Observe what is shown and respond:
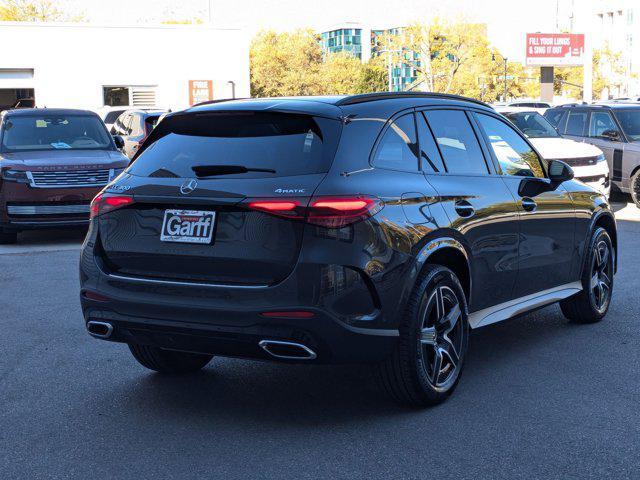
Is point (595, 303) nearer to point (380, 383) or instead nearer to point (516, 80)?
point (380, 383)

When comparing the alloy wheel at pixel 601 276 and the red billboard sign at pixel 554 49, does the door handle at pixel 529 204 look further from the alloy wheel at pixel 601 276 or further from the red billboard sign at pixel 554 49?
the red billboard sign at pixel 554 49

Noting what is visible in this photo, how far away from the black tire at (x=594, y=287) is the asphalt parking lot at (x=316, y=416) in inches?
6.2

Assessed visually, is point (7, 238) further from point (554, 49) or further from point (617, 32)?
point (617, 32)

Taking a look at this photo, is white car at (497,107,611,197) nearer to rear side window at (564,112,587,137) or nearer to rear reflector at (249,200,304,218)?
rear side window at (564,112,587,137)

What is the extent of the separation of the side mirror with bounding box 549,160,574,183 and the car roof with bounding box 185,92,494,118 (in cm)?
129

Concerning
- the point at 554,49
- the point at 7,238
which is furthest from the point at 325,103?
the point at 554,49

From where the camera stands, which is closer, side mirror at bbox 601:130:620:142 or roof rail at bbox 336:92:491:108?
roof rail at bbox 336:92:491:108

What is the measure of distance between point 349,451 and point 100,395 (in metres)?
1.74

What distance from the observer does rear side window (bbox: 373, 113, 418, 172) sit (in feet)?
16.7

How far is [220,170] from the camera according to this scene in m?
4.88

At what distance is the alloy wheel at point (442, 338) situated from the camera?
512 centimetres

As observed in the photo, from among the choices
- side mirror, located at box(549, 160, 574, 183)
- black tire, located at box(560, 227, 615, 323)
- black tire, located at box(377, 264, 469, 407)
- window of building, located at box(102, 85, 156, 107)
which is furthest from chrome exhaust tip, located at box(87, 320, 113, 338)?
window of building, located at box(102, 85, 156, 107)

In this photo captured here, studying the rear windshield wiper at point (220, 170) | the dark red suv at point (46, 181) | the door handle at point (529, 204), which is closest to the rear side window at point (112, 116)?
the dark red suv at point (46, 181)

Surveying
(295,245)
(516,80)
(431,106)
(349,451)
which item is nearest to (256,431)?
(349,451)
